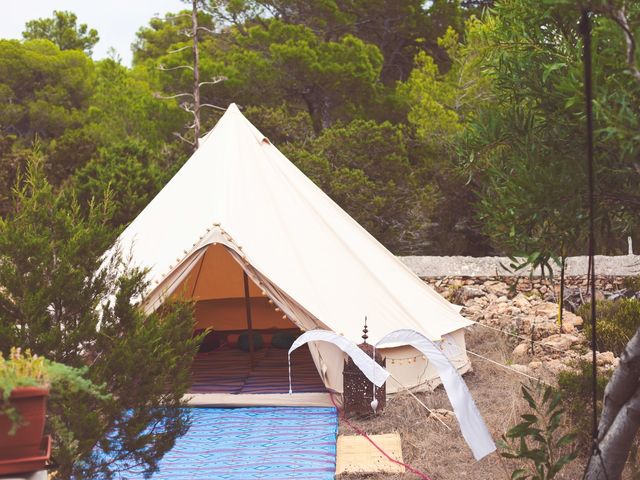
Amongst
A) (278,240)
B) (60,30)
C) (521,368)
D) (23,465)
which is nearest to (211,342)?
(278,240)

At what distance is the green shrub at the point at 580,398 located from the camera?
498 cm

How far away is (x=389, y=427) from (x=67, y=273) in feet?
9.64

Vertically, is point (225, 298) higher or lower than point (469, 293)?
higher

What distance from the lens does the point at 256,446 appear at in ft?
20.4

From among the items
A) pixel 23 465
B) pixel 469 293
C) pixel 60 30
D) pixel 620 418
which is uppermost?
pixel 60 30

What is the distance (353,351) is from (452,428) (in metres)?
0.93

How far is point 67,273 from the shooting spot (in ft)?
14.6

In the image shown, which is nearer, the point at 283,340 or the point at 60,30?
the point at 283,340

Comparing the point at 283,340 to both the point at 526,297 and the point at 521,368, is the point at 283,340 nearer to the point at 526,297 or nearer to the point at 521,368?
the point at 521,368

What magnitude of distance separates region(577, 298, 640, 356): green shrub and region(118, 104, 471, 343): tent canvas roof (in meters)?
1.70

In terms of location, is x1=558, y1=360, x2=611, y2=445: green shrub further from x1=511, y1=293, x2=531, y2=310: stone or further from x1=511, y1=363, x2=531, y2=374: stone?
x1=511, y1=293, x2=531, y2=310: stone

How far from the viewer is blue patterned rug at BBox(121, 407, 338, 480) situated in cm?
561

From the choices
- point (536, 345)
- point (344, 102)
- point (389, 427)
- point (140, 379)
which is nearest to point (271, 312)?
point (536, 345)

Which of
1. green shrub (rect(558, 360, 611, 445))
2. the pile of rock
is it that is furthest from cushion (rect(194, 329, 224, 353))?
green shrub (rect(558, 360, 611, 445))
